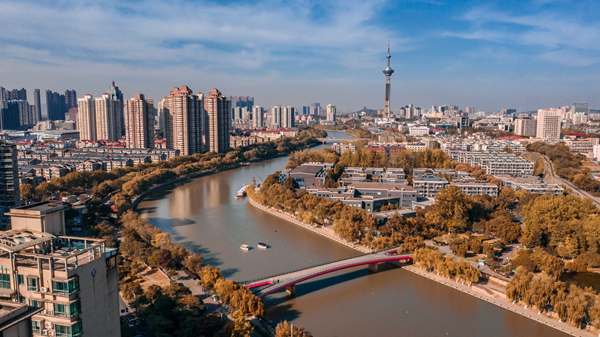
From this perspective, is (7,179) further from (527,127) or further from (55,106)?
(55,106)

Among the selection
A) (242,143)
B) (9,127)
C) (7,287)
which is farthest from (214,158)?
(9,127)

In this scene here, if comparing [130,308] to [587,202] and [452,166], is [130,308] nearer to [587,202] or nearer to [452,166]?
[587,202]

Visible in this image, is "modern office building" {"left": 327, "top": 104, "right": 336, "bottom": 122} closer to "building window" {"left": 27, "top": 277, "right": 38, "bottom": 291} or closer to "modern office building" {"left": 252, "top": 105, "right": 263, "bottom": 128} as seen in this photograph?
"modern office building" {"left": 252, "top": 105, "right": 263, "bottom": 128}

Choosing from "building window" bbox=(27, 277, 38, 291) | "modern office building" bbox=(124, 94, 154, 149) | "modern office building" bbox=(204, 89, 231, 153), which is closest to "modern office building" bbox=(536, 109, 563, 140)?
"modern office building" bbox=(204, 89, 231, 153)

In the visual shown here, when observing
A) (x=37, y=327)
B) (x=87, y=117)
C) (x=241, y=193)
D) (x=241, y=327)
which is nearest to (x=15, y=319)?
(x=37, y=327)

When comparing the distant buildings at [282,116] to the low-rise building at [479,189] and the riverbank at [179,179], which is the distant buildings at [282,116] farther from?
the low-rise building at [479,189]

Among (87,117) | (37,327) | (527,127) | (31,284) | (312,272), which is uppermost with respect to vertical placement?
(87,117)
